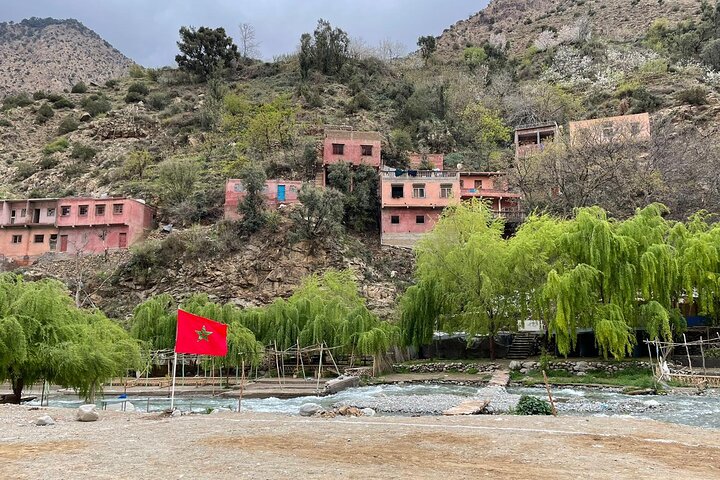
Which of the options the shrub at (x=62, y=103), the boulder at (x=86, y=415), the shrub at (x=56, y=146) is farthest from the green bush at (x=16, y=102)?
the boulder at (x=86, y=415)

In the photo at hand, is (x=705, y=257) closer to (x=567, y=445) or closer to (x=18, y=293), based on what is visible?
(x=567, y=445)

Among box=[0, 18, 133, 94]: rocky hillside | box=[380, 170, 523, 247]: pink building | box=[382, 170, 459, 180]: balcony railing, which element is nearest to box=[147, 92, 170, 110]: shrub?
box=[0, 18, 133, 94]: rocky hillside

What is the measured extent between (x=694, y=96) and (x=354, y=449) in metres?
61.7

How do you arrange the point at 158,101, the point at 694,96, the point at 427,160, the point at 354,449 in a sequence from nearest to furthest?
the point at 354,449, the point at 427,160, the point at 694,96, the point at 158,101

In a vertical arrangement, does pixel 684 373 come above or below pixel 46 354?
below

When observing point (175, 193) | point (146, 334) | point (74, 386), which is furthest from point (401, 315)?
point (175, 193)

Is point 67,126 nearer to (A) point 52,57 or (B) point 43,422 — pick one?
(A) point 52,57

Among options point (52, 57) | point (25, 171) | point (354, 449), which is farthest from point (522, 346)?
point (52, 57)

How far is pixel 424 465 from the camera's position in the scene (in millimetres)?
7438

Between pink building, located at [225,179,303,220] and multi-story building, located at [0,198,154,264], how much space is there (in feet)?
26.2

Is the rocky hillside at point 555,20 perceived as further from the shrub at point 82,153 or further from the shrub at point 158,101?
the shrub at point 82,153

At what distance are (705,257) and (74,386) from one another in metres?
24.9

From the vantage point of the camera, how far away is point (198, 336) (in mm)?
13156

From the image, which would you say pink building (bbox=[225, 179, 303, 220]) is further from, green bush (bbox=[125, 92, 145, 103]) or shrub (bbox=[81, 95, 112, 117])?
green bush (bbox=[125, 92, 145, 103])
